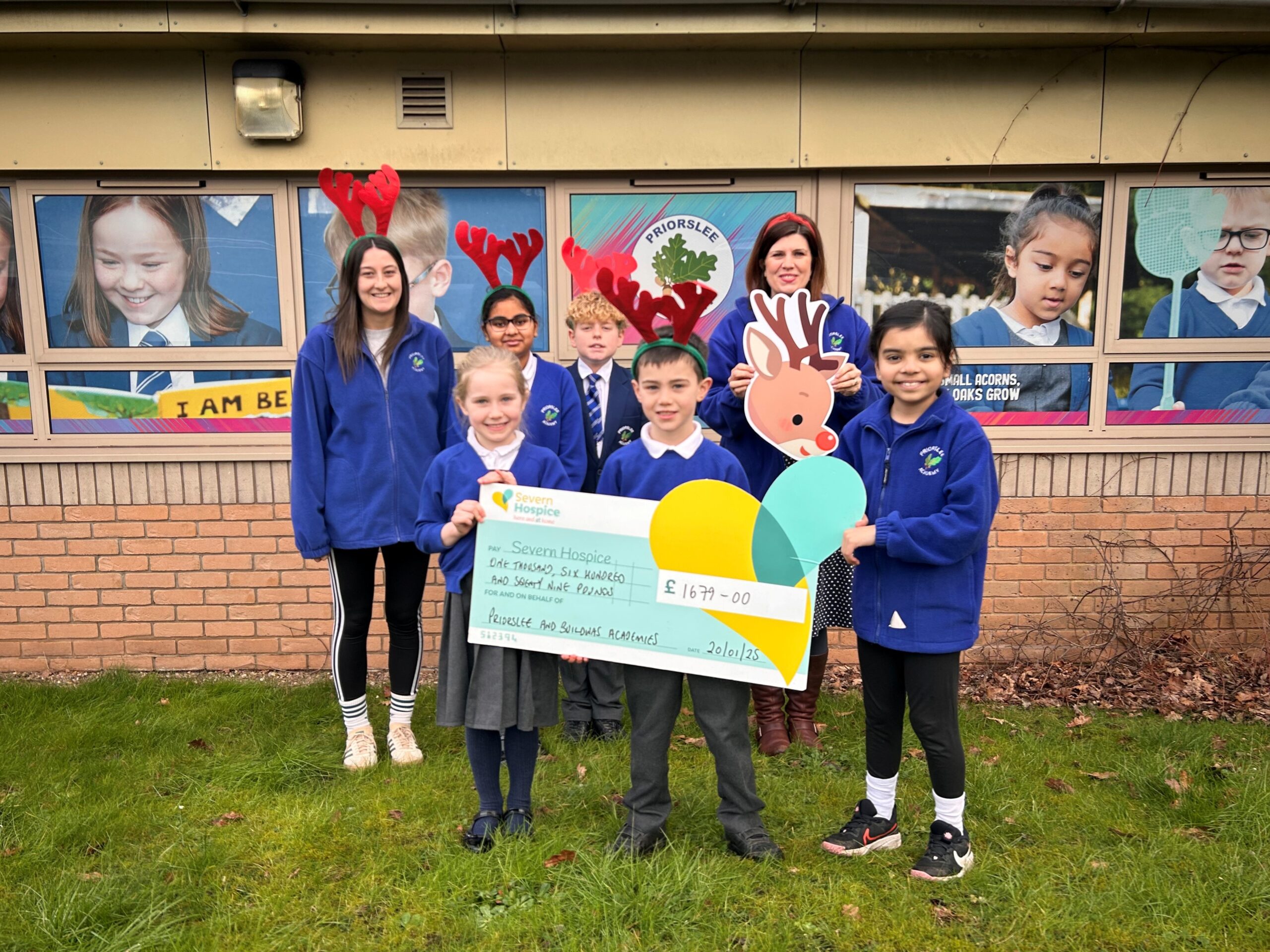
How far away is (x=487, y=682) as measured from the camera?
2943 mm

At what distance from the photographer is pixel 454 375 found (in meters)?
3.87

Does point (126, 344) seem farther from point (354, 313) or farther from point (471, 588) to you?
point (471, 588)

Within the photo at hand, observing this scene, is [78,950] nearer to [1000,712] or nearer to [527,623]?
[527,623]

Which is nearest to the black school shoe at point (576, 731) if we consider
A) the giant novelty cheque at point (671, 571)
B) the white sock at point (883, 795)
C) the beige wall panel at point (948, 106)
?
the giant novelty cheque at point (671, 571)

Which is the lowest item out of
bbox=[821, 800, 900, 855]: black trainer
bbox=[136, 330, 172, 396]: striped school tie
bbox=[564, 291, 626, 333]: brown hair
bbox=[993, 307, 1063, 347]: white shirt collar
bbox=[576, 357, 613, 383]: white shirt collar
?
bbox=[821, 800, 900, 855]: black trainer

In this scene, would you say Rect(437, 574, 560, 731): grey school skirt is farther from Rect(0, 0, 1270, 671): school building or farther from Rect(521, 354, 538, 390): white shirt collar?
Rect(0, 0, 1270, 671): school building

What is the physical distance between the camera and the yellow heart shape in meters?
2.79

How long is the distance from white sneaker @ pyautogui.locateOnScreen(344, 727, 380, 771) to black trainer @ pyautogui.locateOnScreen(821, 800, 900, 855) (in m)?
1.92

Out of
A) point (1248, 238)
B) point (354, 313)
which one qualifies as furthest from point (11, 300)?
point (1248, 238)

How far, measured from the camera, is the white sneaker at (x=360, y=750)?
12.4 feet

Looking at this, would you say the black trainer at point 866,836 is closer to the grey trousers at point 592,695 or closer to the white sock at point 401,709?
the grey trousers at point 592,695

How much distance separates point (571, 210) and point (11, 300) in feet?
10.2

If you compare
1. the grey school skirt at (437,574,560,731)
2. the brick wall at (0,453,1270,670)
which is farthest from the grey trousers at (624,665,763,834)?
the brick wall at (0,453,1270,670)

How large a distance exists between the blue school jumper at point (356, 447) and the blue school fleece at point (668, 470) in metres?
1.03
